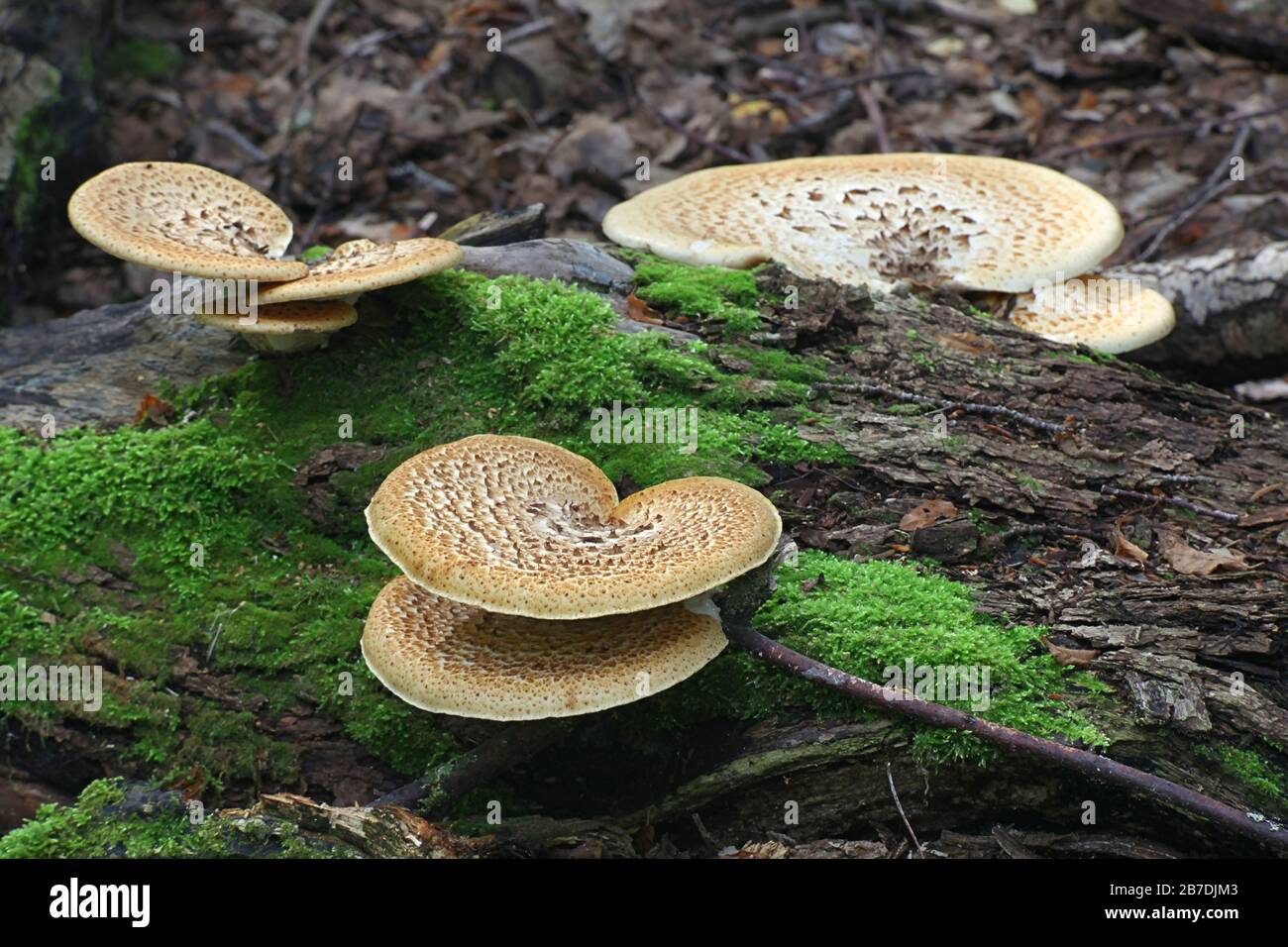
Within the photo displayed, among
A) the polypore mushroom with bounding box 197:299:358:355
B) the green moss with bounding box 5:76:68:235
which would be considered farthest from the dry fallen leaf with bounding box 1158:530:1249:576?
the green moss with bounding box 5:76:68:235

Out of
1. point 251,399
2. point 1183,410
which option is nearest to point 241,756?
point 251,399

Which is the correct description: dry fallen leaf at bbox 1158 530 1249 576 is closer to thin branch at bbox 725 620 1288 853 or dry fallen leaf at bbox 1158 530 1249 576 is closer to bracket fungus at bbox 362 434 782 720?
thin branch at bbox 725 620 1288 853

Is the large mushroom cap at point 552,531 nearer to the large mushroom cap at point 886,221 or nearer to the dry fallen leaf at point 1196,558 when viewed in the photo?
the dry fallen leaf at point 1196,558

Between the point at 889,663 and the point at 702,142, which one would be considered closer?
the point at 889,663

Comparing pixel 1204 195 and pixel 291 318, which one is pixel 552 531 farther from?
pixel 1204 195

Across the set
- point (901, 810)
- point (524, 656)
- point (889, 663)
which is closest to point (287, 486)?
point (524, 656)
